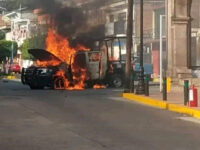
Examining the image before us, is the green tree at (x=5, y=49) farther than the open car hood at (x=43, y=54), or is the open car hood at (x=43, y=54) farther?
the green tree at (x=5, y=49)

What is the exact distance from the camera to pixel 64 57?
31500 millimetres

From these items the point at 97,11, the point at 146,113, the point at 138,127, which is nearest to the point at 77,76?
the point at 97,11

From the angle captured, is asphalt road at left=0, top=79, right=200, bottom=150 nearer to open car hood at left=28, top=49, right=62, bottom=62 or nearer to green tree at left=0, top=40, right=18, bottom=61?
open car hood at left=28, top=49, right=62, bottom=62

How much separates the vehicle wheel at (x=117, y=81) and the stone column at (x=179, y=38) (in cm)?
450

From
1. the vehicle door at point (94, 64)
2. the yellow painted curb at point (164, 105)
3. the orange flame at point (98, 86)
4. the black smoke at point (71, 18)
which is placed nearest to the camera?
the yellow painted curb at point (164, 105)

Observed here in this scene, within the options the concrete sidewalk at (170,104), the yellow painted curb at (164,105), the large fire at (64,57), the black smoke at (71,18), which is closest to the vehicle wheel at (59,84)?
the large fire at (64,57)

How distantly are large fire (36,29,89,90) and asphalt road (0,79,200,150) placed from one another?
38.2ft

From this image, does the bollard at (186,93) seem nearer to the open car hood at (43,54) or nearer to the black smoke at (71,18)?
the open car hood at (43,54)

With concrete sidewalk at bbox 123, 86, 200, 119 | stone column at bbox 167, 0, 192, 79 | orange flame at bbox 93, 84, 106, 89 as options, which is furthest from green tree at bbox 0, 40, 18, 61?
concrete sidewalk at bbox 123, 86, 200, 119

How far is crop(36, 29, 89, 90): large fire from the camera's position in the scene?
29.8 metres

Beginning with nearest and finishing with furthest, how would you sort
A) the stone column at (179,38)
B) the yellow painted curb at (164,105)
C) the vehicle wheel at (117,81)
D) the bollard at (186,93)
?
the yellow painted curb at (164,105) < the bollard at (186,93) < the stone column at (179,38) < the vehicle wheel at (117,81)

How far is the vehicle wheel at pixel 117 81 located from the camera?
102ft

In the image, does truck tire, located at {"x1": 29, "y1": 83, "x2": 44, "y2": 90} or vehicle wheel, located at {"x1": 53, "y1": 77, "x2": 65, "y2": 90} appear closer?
vehicle wheel, located at {"x1": 53, "y1": 77, "x2": 65, "y2": 90}

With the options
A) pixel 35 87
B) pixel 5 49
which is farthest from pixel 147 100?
pixel 5 49
